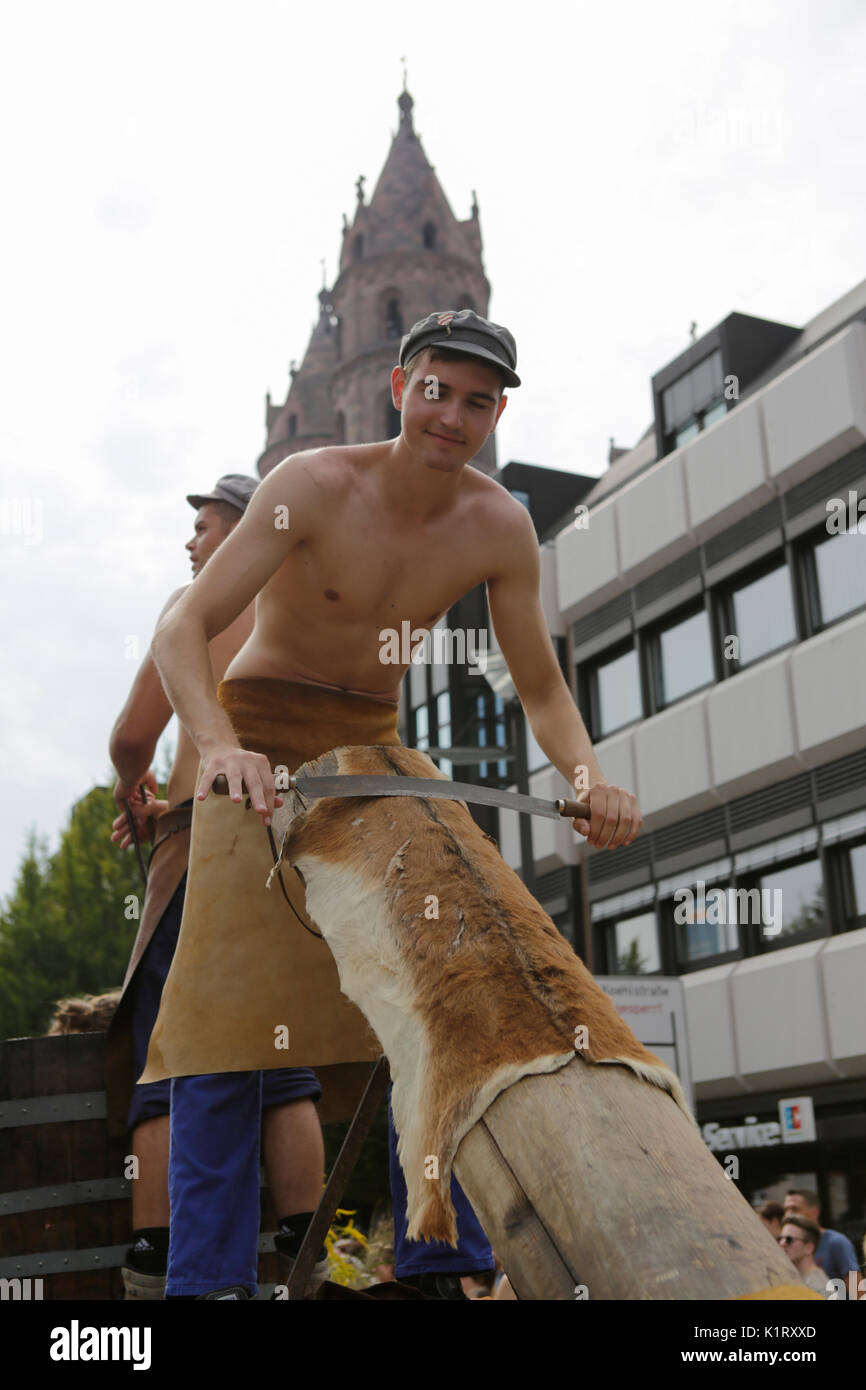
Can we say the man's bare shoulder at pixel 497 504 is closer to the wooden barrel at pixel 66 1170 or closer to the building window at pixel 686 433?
the wooden barrel at pixel 66 1170

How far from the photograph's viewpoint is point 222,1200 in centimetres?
282

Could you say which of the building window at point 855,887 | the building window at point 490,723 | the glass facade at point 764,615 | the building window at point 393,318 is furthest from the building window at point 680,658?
the building window at point 393,318

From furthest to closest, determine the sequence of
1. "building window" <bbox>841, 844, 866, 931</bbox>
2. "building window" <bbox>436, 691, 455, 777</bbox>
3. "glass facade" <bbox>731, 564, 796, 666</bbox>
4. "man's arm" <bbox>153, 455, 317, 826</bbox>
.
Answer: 1. "building window" <bbox>436, 691, 455, 777</bbox>
2. "glass facade" <bbox>731, 564, 796, 666</bbox>
3. "building window" <bbox>841, 844, 866, 931</bbox>
4. "man's arm" <bbox>153, 455, 317, 826</bbox>

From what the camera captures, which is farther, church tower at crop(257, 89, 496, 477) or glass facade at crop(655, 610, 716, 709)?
church tower at crop(257, 89, 496, 477)

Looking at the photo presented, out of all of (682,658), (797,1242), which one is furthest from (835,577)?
(797,1242)

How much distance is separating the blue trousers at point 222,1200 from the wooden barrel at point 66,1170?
26.7 inches

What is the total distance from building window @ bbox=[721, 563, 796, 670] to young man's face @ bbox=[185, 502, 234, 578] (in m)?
17.1

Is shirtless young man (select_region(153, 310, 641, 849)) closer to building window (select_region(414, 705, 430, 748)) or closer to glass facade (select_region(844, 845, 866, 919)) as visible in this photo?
glass facade (select_region(844, 845, 866, 919))

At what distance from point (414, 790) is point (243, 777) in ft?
1.13

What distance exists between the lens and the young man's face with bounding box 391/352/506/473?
2955 millimetres

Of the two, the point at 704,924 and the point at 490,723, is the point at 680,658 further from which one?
the point at 490,723

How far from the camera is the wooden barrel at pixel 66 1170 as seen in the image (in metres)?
3.62

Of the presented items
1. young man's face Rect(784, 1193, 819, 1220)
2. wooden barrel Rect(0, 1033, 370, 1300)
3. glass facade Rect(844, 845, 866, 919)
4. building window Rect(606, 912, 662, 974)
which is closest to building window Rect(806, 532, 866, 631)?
glass facade Rect(844, 845, 866, 919)
